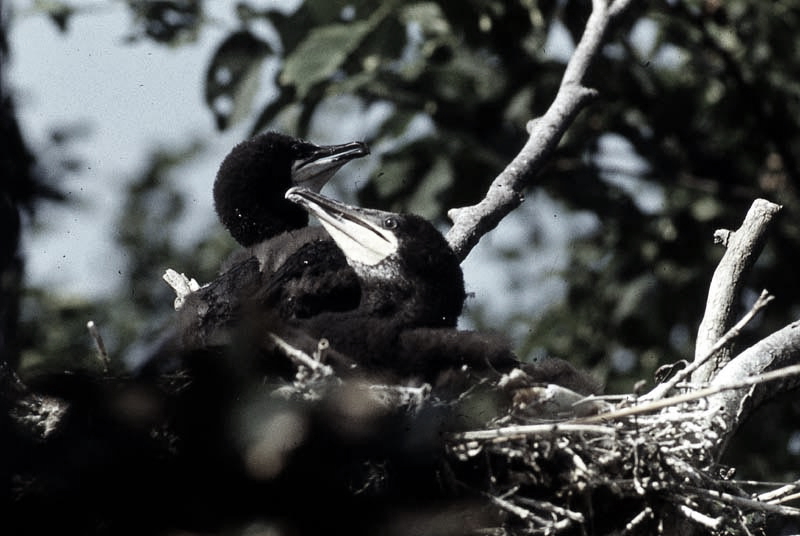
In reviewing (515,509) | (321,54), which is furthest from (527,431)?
(321,54)

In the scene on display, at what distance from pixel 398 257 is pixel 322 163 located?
177cm

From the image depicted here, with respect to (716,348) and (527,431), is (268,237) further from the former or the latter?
(716,348)

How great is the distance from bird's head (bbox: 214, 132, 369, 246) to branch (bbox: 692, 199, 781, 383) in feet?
7.20

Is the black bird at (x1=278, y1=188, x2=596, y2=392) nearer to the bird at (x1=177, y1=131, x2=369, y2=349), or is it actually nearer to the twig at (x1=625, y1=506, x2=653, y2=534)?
the bird at (x1=177, y1=131, x2=369, y2=349)

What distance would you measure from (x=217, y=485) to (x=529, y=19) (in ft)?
15.3

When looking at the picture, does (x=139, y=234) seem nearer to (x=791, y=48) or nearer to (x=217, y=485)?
(x=791, y=48)

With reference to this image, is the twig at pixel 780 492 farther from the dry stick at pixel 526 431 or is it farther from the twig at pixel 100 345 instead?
the twig at pixel 100 345

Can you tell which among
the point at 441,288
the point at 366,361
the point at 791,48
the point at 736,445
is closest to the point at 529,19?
the point at 791,48

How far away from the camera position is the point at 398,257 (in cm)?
499

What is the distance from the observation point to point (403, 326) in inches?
187

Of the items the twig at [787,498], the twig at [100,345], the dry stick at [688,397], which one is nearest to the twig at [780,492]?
the twig at [787,498]

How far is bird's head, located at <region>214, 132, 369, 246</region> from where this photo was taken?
21.2 feet

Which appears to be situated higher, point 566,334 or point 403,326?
→ point 403,326

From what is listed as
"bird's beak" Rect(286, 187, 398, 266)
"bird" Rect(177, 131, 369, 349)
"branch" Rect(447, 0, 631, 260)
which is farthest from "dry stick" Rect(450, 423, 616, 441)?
"branch" Rect(447, 0, 631, 260)
